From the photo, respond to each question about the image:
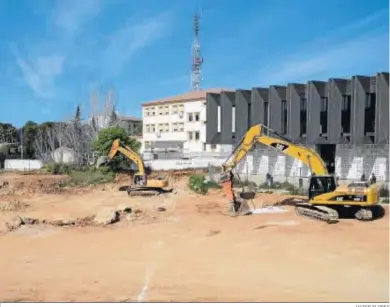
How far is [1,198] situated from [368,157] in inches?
839

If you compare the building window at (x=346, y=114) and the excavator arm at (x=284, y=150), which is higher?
the building window at (x=346, y=114)

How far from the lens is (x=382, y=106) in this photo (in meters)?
25.8

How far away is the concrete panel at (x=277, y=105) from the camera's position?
32.8m

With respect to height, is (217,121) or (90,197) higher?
(217,121)

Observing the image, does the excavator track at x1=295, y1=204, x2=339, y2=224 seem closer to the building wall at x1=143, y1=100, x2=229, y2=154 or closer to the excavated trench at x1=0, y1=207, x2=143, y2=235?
the excavated trench at x1=0, y1=207, x2=143, y2=235

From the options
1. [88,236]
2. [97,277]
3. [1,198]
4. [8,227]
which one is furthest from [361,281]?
[1,198]

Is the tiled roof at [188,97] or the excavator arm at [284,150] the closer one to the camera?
the excavator arm at [284,150]

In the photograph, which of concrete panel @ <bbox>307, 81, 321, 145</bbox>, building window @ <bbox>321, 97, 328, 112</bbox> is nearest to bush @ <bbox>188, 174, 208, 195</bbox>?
concrete panel @ <bbox>307, 81, 321, 145</bbox>

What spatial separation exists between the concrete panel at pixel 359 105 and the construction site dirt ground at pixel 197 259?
942cm

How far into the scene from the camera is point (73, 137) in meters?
52.9

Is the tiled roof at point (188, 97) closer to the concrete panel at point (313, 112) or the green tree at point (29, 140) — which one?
the green tree at point (29, 140)

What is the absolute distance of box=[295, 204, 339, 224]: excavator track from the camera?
18.1m

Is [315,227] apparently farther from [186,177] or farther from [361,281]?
[186,177]

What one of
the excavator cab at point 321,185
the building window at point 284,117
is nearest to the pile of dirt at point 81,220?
the excavator cab at point 321,185
